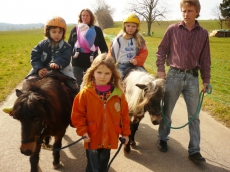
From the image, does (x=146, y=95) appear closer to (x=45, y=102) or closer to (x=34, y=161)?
(x=45, y=102)

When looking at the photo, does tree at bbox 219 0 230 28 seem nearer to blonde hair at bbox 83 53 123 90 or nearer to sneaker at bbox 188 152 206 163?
sneaker at bbox 188 152 206 163

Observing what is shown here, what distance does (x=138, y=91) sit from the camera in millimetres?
3467

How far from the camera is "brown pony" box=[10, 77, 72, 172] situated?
2344 mm

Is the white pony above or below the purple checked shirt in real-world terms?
below

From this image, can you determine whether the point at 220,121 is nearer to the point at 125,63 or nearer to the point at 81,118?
the point at 125,63

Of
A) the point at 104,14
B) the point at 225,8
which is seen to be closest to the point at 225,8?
the point at 225,8

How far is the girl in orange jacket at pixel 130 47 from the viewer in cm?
418

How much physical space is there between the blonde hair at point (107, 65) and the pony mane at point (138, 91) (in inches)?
32.8

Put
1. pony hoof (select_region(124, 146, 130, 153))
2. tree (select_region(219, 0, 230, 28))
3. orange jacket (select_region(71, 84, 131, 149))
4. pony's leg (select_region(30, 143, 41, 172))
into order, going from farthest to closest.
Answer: tree (select_region(219, 0, 230, 28))
pony hoof (select_region(124, 146, 130, 153))
pony's leg (select_region(30, 143, 41, 172))
orange jacket (select_region(71, 84, 131, 149))

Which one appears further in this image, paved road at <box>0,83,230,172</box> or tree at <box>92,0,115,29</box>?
tree at <box>92,0,115,29</box>

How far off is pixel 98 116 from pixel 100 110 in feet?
0.27

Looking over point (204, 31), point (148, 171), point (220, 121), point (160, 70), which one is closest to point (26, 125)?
point (148, 171)

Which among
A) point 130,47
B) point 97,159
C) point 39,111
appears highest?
point 130,47

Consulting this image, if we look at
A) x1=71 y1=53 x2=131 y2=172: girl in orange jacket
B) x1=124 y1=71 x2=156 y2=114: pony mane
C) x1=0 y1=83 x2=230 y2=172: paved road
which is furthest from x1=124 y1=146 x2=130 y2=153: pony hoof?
x1=71 y1=53 x2=131 y2=172: girl in orange jacket
